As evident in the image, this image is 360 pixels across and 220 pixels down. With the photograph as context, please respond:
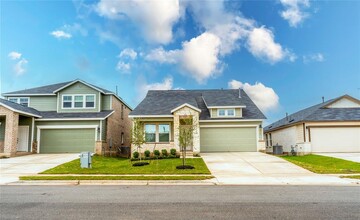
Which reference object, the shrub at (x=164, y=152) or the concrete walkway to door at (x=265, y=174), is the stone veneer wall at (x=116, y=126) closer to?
the shrub at (x=164, y=152)

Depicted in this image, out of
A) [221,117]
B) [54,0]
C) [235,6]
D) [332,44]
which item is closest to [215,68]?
[221,117]

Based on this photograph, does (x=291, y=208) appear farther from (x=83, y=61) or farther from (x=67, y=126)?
(x=67, y=126)

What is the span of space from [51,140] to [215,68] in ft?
56.0

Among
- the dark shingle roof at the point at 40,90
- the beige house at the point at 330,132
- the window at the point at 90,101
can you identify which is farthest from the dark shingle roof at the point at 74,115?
the beige house at the point at 330,132

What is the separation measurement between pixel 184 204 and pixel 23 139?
75.5 feet

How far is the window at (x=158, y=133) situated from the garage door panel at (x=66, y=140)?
5.38 m

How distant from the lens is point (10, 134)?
22.3 m

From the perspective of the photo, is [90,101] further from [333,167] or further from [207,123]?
[333,167]

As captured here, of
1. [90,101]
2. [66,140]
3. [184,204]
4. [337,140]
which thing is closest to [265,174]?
[184,204]

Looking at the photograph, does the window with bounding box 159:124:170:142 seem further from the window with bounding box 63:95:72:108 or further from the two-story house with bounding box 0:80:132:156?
the window with bounding box 63:95:72:108

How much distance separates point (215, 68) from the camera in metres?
27.1

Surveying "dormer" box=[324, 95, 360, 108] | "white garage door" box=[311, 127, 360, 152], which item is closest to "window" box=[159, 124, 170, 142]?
"white garage door" box=[311, 127, 360, 152]

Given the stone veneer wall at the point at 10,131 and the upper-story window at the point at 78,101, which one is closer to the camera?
the stone veneer wall at the point at 10,131

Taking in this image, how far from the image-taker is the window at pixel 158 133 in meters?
24.7
